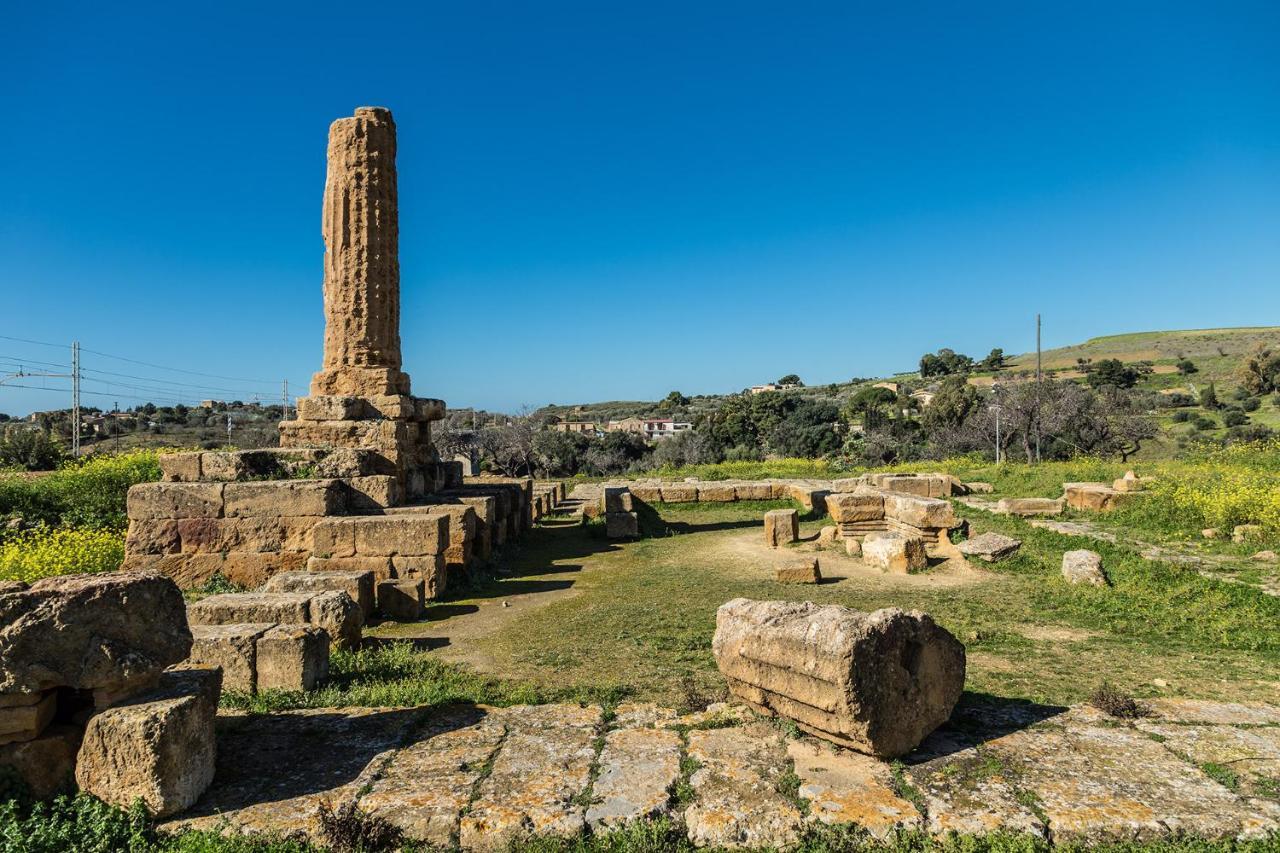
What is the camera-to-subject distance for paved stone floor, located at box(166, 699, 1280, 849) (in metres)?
3.31

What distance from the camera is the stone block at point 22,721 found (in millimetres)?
3412

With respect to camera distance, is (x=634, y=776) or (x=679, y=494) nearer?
(x=634, y=776)

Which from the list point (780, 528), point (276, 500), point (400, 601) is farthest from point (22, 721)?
point (780, 528)

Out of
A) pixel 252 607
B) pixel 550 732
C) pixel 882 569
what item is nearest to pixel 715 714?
pixel 550 732

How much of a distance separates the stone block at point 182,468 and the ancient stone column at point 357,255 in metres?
3.05

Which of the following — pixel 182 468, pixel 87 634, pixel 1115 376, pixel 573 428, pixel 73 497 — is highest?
pixel 1115 376

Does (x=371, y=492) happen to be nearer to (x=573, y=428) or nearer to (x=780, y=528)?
(x=780, y=528)

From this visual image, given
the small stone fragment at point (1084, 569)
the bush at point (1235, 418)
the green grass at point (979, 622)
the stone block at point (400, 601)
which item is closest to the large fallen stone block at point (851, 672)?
the green grass at point (979, 622)

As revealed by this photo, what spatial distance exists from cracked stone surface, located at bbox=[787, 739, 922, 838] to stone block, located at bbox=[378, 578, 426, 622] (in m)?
5.20

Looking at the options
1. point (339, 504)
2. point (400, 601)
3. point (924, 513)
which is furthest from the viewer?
point (924, 513)

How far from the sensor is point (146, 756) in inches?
133

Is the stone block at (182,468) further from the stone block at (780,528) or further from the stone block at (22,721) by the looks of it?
the stone block at (780,528)

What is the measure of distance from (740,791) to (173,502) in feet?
28.5

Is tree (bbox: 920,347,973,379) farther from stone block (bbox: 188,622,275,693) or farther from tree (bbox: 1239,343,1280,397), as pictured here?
stone block (bbox: 188,622,275,693)
